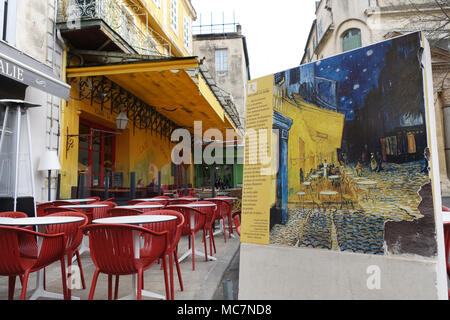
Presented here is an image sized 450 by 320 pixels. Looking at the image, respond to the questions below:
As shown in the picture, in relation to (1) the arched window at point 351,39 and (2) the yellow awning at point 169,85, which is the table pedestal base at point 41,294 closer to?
(2) the yellow awning at point 169,85

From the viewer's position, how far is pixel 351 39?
22.0 m

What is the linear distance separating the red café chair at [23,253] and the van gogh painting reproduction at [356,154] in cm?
196

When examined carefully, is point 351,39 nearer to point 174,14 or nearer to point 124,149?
point 174,14

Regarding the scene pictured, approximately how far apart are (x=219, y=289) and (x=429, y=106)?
2826 millimetres

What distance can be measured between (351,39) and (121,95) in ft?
58.6

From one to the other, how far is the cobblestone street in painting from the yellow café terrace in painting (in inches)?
230

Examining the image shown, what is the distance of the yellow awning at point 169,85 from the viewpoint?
761cm

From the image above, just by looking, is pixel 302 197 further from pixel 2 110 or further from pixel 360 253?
pixel 2 110

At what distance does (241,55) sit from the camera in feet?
85.9

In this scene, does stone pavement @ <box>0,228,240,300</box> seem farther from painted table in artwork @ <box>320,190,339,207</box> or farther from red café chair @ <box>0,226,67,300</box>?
painted table in artwork @ <box>320,190,339,207</box>

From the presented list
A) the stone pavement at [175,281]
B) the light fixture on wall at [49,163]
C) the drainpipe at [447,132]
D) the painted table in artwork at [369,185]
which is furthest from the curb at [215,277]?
the drainpipe at [447,132]

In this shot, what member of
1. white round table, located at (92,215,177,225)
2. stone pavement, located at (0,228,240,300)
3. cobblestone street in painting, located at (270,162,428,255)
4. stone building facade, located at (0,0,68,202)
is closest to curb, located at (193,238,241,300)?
stone pavement, located at (0,228,240,300)

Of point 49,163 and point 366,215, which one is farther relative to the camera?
point 49,163

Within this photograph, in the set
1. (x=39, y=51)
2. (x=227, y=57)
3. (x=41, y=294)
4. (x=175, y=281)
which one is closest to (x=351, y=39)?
(x=227, y=57)
